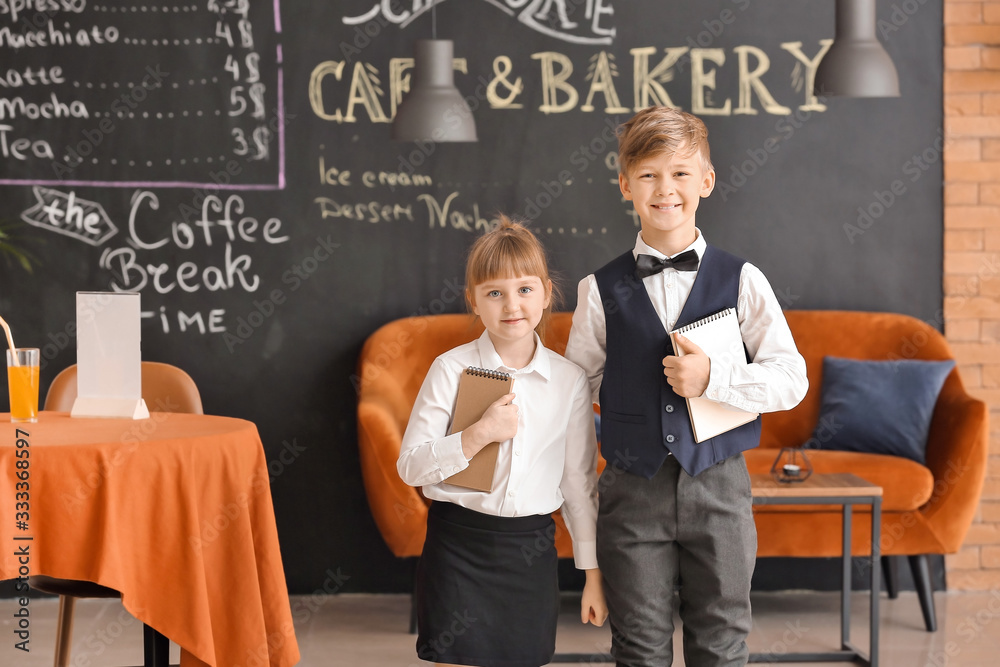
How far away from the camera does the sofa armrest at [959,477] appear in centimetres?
300

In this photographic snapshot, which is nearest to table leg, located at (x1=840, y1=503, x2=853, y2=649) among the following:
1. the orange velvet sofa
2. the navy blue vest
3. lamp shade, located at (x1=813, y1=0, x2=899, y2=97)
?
the orange velvet sofa

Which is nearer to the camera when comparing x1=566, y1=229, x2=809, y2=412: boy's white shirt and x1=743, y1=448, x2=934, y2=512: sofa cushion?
x1=566, y1=229, x2=809, y2=412: boy's white shirt

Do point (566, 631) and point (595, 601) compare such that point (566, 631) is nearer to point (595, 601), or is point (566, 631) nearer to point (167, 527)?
point (595, 601)

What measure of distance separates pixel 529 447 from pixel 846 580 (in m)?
1.46

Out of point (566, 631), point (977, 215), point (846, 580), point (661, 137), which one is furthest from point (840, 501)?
point (977, 215)

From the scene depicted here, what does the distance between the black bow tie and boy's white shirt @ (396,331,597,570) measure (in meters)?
0.23

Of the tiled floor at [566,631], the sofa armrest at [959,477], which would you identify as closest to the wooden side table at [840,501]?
the tiled floor at [566,631]

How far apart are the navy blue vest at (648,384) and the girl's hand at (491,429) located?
177 millimetres

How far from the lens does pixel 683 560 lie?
5.53ft

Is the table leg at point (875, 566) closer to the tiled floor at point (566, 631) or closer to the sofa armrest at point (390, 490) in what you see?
the tiled floor at point (566, 631)

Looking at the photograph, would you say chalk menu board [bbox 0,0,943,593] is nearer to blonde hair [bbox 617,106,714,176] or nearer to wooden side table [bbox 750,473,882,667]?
wooden side table [bbox 750,473,882,667]

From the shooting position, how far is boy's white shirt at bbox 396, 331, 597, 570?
5.54ft

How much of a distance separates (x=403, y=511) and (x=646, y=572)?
1424mm

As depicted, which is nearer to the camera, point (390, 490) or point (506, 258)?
point (506, 258)
